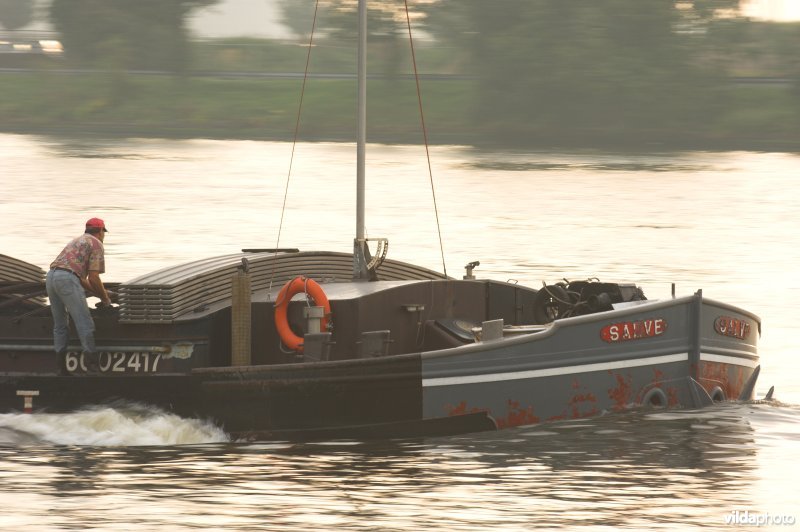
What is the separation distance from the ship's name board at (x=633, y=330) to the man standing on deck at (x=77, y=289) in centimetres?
497

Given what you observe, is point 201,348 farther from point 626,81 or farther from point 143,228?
point 626,81

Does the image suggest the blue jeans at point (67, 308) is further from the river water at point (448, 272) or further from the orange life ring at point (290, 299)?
the orange life ring at point (290, 299)

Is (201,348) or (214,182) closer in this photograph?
(201,348)

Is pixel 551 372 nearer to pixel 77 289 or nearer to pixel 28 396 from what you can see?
pixel 77 289

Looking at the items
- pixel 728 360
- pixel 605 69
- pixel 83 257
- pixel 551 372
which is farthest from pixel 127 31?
pixel 551 372

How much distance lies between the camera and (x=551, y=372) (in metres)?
15.2

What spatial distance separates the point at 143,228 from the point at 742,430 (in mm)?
26988

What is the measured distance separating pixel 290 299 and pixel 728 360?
488 centimetres

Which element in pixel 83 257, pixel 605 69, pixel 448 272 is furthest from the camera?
pixel 605 69

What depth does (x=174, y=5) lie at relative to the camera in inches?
3745

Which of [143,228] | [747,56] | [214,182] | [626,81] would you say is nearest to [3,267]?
[143,228]

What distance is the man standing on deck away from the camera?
15156 millimetres

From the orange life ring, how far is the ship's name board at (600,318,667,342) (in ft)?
9.05

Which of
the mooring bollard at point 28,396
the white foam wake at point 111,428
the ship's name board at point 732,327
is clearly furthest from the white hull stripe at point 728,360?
the mooring bollard at point 28,396
